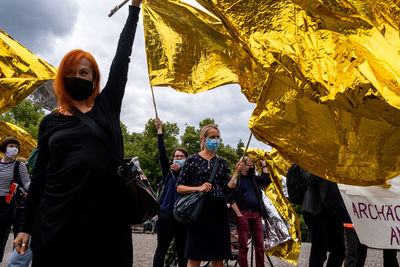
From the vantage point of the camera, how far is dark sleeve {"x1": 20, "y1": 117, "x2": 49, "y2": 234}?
2307mm

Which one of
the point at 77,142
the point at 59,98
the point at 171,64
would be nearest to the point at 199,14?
the point at 171,64

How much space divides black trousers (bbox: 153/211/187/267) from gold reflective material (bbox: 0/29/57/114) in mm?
2282

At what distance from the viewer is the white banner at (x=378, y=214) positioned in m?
3.46

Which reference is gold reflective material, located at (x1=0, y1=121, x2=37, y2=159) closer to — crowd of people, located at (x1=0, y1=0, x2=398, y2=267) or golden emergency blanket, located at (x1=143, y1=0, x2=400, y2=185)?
crowd of people, located at (x1=0, y1=0, x2=398, y2=267)

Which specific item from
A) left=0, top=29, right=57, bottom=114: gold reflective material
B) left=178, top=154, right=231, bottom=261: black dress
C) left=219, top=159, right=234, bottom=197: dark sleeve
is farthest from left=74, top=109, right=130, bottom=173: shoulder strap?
left=0, top=29, right=57, bottom=114: gold reflective material

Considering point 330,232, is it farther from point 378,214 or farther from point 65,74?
point 65,74

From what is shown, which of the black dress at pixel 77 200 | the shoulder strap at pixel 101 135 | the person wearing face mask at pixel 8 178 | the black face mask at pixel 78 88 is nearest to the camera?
the black dress at pixel 77 200

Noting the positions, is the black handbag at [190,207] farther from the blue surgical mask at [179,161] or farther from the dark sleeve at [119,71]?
the dark sleeve at [119,71]

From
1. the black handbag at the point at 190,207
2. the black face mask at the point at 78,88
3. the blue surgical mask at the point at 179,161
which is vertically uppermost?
the blue surgical mask at the point at 179,161

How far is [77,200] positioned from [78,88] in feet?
2.21

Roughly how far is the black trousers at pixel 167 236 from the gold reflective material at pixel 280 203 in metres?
2.93

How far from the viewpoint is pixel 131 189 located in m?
2.18

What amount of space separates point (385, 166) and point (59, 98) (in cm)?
206

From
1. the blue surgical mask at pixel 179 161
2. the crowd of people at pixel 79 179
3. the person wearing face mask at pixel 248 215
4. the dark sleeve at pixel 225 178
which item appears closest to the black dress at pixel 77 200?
the crowd of people at pixel 79 179
